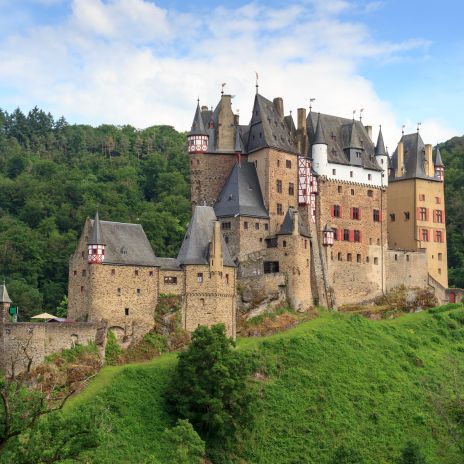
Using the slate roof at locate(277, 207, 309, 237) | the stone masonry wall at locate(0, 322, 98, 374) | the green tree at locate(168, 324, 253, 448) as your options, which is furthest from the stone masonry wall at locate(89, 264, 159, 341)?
the slate roof at locate(277, 207, 309, 237)

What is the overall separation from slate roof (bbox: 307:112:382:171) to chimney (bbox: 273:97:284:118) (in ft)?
7.94

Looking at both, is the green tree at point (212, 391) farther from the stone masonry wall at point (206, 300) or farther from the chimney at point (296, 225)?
the chimney at point (296, 225)

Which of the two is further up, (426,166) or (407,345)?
(426,166)

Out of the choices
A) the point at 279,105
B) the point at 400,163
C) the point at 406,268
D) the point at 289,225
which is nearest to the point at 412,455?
the point at 289,225

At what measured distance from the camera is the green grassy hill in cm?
5222

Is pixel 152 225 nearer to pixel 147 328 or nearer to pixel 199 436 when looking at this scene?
pixel 147 328

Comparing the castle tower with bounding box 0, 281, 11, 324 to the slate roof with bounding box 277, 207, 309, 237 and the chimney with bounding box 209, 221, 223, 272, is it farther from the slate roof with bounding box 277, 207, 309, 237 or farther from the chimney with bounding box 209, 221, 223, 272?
the slate roof with bounding box 277, 207, 309, 237

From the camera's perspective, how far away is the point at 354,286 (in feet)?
236

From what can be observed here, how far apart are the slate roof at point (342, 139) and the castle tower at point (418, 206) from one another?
3764 mm

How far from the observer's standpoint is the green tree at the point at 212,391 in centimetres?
5209

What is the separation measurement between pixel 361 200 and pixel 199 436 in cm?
2826

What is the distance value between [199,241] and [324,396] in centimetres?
1222

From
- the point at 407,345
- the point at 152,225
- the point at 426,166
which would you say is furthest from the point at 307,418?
the point at 152,225

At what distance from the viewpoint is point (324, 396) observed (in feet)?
189
